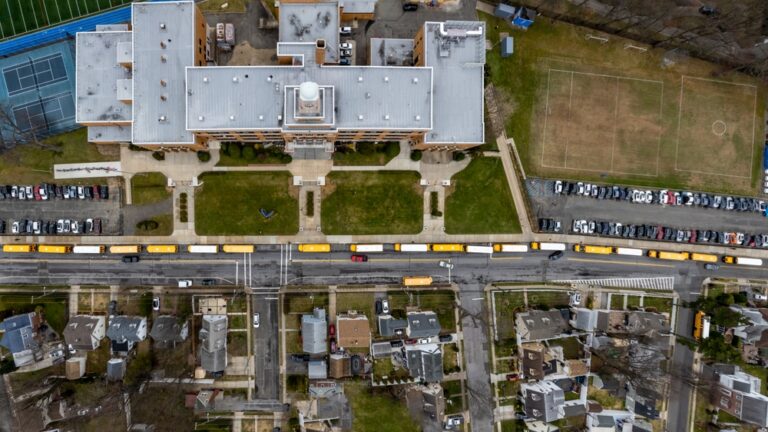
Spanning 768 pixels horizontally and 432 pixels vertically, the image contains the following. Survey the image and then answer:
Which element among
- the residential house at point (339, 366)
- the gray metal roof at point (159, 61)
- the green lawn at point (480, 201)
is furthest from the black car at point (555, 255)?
the gray metal roof at point (159, 61)

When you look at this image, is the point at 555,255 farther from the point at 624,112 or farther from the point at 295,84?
the point at 295,84

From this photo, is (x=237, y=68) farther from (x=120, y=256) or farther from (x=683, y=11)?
(x=683, y=11)

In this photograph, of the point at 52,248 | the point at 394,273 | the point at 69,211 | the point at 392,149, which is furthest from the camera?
the point at 394,273

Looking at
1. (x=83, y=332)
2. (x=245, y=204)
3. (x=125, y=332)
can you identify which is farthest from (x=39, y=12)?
(x=125, y=332)

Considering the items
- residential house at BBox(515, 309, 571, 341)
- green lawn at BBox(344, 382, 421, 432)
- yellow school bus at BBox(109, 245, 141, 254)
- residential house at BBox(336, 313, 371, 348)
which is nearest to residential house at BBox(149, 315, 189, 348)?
yellow school bus at BBox(109, 245, 141, 254)

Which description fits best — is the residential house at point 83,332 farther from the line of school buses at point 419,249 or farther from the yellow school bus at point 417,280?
the yellow school bus at point 417,280

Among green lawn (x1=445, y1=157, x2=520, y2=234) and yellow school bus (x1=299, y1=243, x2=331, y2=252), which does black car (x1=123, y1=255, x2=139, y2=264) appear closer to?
yellow school bus (x1=299, y1=243, x2=331, y2=252)
